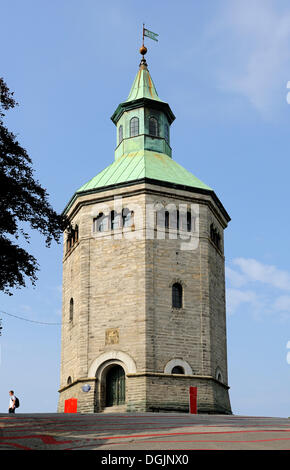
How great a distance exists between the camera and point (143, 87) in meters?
38.8

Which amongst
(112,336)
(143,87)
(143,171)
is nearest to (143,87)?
(143,87)

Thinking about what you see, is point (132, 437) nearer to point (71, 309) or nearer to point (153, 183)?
point (153, 183)

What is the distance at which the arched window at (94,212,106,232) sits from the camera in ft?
106

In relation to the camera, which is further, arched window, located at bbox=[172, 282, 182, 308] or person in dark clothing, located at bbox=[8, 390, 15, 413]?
arched window, located at bbox=[172, 282, 182, 308]

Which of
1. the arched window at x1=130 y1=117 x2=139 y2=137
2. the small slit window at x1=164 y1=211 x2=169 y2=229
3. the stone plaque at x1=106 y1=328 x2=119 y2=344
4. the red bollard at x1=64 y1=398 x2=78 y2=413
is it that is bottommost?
the red bollard at x1=64 y1=398 x2=78 y2=413

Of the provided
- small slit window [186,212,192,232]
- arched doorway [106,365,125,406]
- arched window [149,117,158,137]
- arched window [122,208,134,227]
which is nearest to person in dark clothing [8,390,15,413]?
arched doorway [106,365,125,406]

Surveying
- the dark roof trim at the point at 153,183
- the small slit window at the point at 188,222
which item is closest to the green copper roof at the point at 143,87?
the dark roof trim at the point at 153,183

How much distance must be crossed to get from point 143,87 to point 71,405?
64.6 ft

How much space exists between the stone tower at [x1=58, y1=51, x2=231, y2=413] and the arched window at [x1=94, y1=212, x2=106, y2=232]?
5 cm

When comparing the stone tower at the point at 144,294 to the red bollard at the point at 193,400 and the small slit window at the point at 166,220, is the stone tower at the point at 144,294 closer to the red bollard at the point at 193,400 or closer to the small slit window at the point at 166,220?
the small slit window at the point at 166,220

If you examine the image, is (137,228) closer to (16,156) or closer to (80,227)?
(80,227)

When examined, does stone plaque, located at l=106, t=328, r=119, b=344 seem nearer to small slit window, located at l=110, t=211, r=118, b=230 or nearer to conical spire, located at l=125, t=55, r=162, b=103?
small slit window, located at l=110, t=211, r=118, b=230
